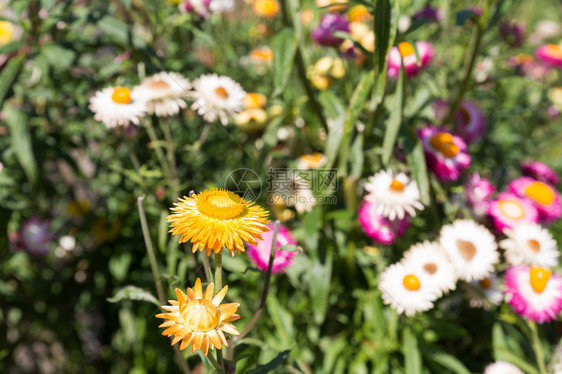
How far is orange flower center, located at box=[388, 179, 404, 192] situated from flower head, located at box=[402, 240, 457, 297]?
0.48 feet

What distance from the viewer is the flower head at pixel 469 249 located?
1.04 meters

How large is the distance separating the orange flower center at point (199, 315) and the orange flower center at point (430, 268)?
25.3 inches

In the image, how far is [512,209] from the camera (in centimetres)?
121

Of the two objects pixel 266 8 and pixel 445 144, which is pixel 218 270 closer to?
pixel 445 144

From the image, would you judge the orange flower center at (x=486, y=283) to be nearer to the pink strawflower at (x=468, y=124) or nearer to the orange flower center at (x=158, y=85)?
the pink strawflower at (x=468, y=124)

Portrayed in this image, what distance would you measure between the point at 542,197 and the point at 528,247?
24 cm

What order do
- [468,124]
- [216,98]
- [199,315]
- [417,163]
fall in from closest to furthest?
[199,315]
[417,163]
[216,98]
[468,124]

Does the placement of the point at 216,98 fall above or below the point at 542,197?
above

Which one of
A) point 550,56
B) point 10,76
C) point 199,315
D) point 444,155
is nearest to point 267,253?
point 199,315

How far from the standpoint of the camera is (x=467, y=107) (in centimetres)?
142

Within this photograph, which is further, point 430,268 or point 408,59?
point 408,59

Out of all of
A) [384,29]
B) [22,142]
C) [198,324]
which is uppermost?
[384,29]

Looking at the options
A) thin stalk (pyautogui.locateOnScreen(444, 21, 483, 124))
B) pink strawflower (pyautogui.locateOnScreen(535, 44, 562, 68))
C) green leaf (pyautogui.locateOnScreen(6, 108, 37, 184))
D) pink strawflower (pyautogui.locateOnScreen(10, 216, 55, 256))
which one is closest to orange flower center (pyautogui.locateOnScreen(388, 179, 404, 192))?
thin stalk (pyautogui.locateOnScreen(444, 21, 483, 124))

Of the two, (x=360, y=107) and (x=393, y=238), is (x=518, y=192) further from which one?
(x=360, y=107)
